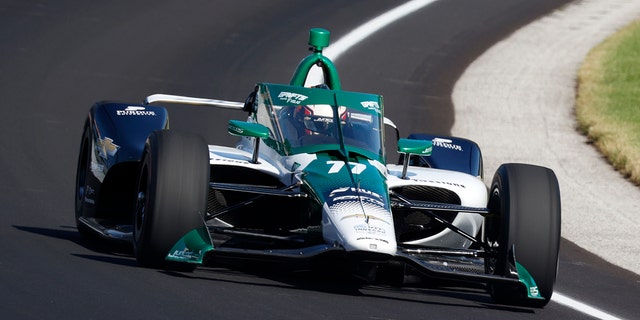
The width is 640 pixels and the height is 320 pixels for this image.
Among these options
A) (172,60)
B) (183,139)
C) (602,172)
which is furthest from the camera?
(172,60)

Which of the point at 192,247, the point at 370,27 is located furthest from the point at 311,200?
the point at 370,27

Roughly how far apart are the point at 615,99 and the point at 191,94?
20.9 feet

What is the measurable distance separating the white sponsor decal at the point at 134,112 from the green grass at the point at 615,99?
6.94 meters

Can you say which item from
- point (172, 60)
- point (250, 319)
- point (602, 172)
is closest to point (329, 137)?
point (250, 319)

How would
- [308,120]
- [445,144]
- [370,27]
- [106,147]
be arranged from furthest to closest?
[370,27], [445,144], [106,147], [308,120]

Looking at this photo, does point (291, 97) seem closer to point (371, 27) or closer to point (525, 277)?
point (525, 277)

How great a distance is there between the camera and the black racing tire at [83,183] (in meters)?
11.4

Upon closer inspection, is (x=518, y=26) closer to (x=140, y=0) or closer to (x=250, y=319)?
(x=140, y=0)

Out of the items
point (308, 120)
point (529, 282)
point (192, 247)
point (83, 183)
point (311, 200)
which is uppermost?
point (308, 120)

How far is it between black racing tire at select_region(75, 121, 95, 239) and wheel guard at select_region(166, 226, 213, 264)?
1.98 meters

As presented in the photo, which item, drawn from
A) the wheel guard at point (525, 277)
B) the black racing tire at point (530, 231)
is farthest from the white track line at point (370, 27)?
the wheel guard at point (525, 277)

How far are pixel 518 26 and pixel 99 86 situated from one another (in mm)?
9637

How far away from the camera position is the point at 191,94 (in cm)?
2006

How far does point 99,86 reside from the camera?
65.0 ft
